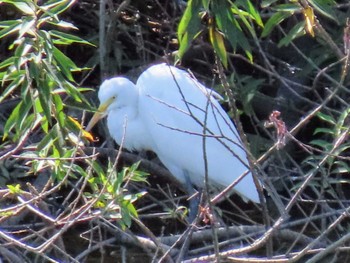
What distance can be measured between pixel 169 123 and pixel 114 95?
23cm

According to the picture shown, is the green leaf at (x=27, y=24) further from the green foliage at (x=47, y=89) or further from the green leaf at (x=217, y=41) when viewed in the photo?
the green leaf at (x=217, y=41)

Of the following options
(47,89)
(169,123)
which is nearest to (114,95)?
(169,123)

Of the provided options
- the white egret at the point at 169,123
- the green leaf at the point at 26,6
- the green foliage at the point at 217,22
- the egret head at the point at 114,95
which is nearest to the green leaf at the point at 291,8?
the green foliage at the point at 217,22

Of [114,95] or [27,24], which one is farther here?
[114,95]

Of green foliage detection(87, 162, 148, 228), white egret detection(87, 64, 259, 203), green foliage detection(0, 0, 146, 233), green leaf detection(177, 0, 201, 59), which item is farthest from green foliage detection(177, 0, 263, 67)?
white egret detection(87, 64, 259, 203)

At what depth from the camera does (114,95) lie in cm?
341

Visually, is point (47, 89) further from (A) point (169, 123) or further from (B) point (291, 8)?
(A) point (169, 123)

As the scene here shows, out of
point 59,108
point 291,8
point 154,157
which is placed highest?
point 291,8

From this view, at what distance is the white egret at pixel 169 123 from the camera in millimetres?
3389

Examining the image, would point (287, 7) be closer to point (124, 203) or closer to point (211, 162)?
point (124, 203)

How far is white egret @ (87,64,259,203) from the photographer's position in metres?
3.39

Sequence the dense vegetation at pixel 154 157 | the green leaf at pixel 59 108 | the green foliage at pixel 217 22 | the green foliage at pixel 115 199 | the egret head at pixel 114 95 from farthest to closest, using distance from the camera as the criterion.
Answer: the egret head at pixel 114 95
the dense vegetation at pixel 154 157
the green foliage at pixel 115 199
the green leaf at pixel 59 108
the green foliage at pixel 217 22

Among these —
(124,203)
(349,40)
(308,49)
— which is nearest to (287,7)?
(349,40)

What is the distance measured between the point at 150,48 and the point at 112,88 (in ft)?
2.02
